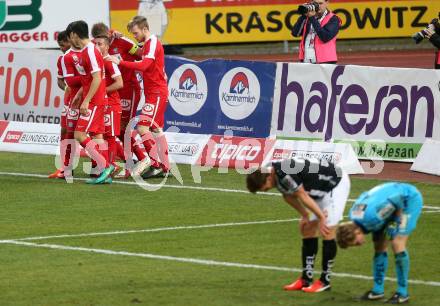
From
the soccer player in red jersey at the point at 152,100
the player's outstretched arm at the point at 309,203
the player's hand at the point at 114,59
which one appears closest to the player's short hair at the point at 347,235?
the player's outstretched arm at the point at 309,203

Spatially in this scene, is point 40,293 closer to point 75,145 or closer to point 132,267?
point 132,267

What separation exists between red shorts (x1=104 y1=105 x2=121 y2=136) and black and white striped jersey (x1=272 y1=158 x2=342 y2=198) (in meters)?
7.37

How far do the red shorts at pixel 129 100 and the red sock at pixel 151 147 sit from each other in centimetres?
77

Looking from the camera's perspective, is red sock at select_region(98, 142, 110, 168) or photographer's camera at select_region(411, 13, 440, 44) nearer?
red sock at select_region(98, 142, 110, 168)

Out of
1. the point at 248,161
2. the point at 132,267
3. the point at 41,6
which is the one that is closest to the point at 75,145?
the point at 248,161

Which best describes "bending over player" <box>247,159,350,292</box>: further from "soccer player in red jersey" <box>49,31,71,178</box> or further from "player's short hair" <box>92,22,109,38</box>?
"soccer player in red jersey" <box>49,31,71,178</box>

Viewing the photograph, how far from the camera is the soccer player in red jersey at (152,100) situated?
19438 millimetres

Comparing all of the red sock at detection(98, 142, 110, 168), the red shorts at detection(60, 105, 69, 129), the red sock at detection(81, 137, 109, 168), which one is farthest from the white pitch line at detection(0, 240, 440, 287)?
the red shorts at detection(60, 105, 69, 129)

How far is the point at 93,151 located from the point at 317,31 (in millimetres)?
4666

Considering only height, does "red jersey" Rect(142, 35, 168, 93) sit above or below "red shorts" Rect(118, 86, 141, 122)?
above

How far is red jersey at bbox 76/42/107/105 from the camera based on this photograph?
1843 centimetres

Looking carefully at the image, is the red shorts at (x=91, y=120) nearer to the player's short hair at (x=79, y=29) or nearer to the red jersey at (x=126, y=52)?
the player's short hair at (x=79, y=29)

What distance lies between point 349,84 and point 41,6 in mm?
13495

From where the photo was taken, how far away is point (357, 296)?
11.8m
